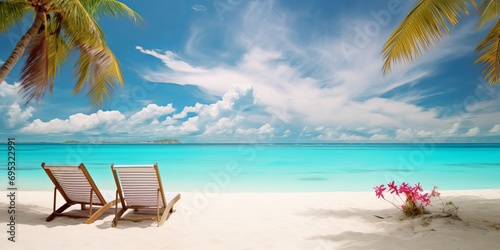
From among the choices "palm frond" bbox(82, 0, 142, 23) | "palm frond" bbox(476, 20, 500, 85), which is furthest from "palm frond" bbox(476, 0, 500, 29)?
"palm frond" bbox(82, 0, 142, 23)

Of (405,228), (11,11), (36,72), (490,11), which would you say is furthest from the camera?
(490,11)

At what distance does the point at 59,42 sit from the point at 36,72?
1.08 m

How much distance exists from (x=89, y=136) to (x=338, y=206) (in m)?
41.2

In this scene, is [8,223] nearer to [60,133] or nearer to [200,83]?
[200,83]

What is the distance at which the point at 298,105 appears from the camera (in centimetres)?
3192

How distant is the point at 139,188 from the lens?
153 inches

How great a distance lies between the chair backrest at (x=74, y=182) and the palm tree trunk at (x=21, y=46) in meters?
1.58

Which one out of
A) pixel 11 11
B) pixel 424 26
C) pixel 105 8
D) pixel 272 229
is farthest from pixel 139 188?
pixel 424 26

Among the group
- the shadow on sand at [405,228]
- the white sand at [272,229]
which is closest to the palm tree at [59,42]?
the white sand at [272,229]

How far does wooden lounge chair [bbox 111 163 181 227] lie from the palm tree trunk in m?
2.21

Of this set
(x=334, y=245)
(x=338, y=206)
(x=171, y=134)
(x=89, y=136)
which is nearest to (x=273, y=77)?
(x=171, y=134)

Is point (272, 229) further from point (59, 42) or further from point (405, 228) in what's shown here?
point (59, 42)

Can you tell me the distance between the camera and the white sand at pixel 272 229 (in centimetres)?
304

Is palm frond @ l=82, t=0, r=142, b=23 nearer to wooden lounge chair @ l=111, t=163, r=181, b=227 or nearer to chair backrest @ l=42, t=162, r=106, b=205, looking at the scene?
chair backrest @ l=42, t=162, r=106, b=205
